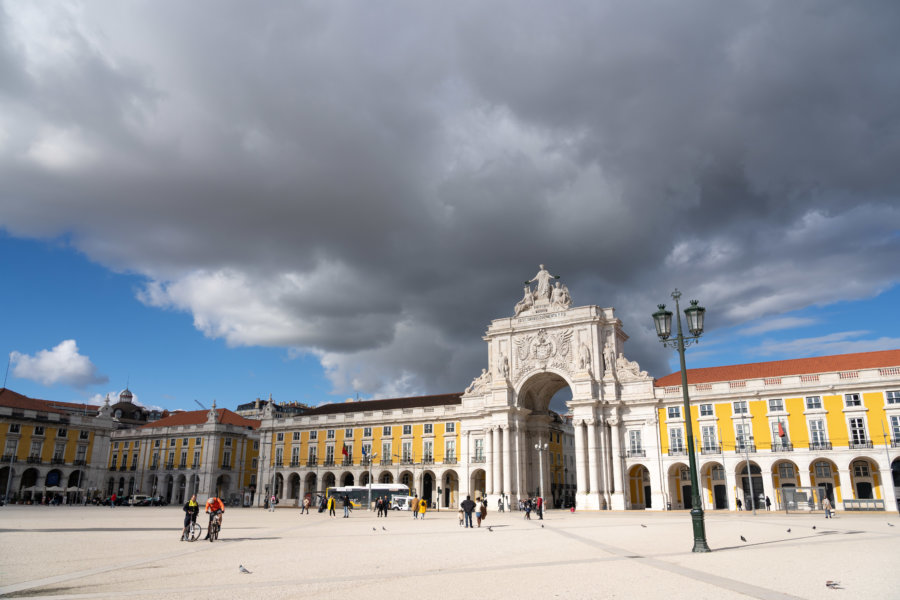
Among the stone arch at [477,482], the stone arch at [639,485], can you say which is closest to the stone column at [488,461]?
the stone arch at [477,482]

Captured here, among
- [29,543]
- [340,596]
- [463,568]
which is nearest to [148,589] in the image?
[340,596]

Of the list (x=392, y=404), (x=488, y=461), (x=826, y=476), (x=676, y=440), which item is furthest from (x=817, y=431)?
(x=392, y=404)

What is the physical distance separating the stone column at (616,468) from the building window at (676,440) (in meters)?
4.94

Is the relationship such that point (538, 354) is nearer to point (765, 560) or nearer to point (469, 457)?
point (469, 457)

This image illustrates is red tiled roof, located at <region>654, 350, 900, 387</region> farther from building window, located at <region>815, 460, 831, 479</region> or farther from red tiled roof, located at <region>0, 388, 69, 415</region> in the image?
red tiled roof, located at <region>0, 388, 69, 415</region>

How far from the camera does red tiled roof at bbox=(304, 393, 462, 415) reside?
85.2 meters

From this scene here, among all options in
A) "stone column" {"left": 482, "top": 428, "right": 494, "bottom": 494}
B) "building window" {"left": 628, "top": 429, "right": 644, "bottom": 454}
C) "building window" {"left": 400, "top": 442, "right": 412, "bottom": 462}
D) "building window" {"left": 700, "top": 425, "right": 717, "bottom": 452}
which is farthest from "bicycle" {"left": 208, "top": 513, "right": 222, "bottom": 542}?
"building window" {"left": 400, "top": 442, "right": 412, "bottom": 462}

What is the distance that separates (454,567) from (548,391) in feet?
200

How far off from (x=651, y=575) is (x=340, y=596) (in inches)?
270

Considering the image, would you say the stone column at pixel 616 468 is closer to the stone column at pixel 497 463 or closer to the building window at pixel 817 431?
the stone column at pixel 497 463

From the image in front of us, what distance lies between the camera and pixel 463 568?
1553cm

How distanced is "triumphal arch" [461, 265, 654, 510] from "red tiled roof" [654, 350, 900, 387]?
5728 millimetres

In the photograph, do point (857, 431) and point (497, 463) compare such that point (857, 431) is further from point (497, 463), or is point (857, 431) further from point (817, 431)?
point (497, 463)

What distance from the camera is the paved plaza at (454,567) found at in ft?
39.5
